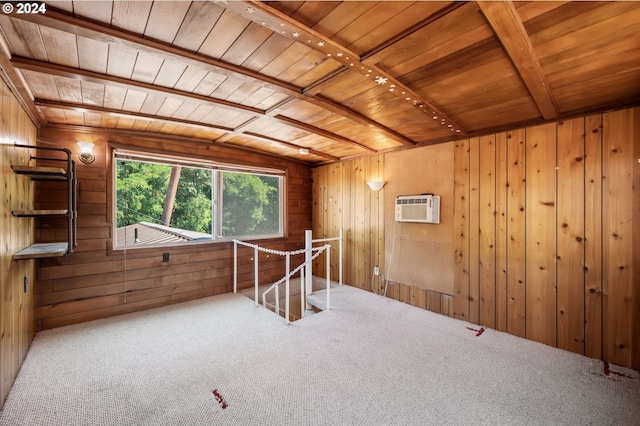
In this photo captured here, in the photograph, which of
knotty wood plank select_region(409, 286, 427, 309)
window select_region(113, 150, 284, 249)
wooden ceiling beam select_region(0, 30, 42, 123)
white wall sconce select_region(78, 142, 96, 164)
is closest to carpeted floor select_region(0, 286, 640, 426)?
knotty wood plank select_region(409, 286, 427, 309)

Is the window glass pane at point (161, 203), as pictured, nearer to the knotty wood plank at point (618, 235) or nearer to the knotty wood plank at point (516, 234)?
the knotty wood plank at point (516, 234)

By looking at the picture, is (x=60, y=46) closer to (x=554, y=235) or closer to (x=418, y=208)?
(x=418, y=208)

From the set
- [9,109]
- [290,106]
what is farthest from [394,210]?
[9,109]

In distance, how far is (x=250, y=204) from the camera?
4.34 meters

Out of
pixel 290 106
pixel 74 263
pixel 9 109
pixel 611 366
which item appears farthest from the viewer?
pixel 74 263

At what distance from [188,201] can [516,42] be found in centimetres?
379

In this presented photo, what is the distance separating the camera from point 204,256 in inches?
148

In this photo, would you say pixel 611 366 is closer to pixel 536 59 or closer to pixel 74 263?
pixel 536 59

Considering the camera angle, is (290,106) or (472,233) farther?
(472,233)

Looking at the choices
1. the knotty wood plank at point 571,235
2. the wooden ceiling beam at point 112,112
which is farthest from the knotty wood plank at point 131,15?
the knotty wood plank at point 571,235

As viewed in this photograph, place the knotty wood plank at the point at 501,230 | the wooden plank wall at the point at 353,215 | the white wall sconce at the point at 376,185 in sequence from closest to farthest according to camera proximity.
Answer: the knotty wood plank at the point at 501,230 < the white wall sconce at the point at 376,185 < the wooden plank wall at the point at 353,215

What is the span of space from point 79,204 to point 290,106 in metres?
2.60

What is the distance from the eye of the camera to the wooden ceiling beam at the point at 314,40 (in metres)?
1.22

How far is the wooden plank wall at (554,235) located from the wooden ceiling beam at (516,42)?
748 millimetres
